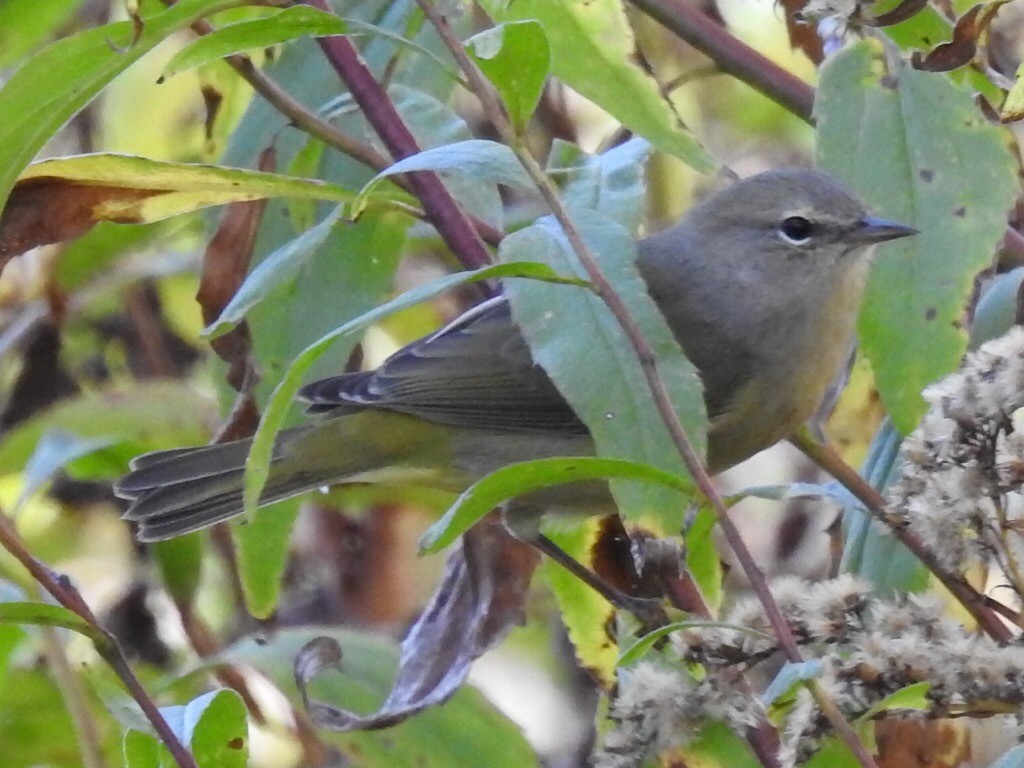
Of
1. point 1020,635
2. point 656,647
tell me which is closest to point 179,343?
point 656,647

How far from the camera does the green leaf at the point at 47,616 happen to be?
1598 millimetres

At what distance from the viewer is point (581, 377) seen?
154cm

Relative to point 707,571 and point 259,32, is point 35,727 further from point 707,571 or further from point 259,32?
point 259,32

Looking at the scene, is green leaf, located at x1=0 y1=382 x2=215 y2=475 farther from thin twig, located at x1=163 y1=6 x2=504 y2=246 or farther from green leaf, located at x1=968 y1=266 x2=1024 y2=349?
green leaf, located at x1=968 y1=266 x2=1024 y2=349

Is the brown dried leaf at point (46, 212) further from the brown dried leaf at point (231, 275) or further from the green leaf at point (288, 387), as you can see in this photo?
the green leaf at point (288, 387)

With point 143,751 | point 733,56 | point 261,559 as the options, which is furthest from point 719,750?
point 733,56

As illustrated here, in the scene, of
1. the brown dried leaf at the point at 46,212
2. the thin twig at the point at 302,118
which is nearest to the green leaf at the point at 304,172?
the thin twig at the point at 302,118

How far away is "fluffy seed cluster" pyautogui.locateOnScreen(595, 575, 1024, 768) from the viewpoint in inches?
50.3

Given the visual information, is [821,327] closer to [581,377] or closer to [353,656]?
[353,656]

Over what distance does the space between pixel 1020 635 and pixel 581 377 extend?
0.48 m

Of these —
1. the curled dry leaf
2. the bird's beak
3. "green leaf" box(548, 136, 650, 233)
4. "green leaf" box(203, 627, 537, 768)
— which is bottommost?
"green leaf" box(203, 627, 537, 768)

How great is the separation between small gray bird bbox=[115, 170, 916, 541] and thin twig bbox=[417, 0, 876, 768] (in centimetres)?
120

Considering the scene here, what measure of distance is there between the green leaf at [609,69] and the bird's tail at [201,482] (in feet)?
3.53

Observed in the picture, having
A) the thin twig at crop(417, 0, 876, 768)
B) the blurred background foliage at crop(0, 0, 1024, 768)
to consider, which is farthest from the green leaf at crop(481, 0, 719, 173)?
the thin twig at crop(417, 0, 876, 768)
